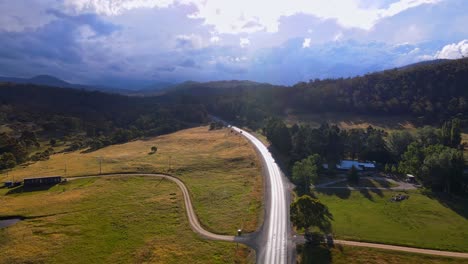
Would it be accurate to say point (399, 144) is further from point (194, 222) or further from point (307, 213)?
point (194, 222)

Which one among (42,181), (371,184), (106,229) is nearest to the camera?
(106,229)

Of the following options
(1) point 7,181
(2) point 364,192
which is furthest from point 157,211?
→ (1) point 7,181

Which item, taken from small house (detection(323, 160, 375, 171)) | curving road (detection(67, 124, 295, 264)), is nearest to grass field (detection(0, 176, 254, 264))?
curving road (detection(67, 124, 295, 264))

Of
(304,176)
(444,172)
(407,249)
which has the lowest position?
(407,249)

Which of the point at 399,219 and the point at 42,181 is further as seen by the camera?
the point at 42,181

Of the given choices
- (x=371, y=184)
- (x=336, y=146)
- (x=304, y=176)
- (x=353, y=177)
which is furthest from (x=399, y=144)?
(x=304, y=176)

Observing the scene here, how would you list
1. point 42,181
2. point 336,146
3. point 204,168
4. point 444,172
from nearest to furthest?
point 444,172
point 42,181
point 204,168
point 336,146

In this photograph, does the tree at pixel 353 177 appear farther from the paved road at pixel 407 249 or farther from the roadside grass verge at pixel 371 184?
the paved road at pixel 407 249
